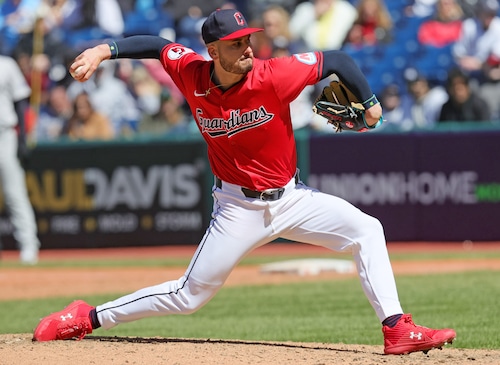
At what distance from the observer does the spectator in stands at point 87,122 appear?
15.3 metres

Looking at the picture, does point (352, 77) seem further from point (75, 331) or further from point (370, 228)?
point (75, 331)

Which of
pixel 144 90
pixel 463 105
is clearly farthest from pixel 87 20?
pixel 463 105

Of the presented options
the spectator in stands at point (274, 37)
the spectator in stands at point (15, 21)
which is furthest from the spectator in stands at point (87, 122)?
the spectator in stands at point (15, 21)

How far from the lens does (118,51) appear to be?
5.84 metres

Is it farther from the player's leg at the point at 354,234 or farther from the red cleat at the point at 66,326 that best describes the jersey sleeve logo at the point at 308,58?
the red cleat at the point at 66,326

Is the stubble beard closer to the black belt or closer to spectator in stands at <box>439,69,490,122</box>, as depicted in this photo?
the black belt

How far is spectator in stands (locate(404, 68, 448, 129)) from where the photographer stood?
14.3 m

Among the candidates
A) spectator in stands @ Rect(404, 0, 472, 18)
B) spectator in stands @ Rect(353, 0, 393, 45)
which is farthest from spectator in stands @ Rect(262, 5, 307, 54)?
spectator in stands @ Rect(404, 0, 472, 18)

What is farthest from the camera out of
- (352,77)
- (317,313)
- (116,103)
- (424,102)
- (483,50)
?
(116,103)

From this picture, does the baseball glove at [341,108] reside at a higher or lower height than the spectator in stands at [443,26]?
lower

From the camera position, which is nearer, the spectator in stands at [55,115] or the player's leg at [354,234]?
the player's leg at [354,234]

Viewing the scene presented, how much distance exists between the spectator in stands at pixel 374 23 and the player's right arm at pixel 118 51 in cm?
1015

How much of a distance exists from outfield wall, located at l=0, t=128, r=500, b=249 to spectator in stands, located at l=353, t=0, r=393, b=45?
2.77 metres

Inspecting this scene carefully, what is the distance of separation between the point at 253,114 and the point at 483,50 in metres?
9.98
